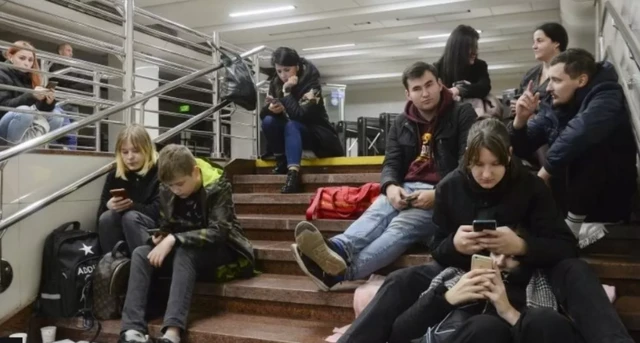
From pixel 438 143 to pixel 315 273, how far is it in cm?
86

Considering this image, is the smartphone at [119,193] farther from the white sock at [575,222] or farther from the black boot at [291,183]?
the white sock at [575,222]

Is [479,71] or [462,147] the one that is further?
[479,71]

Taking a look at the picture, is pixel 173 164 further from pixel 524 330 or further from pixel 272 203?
pixel 524 330

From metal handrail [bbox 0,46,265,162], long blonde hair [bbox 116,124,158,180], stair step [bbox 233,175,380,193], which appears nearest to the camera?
metal handrail [bbox 0,46,265,162]

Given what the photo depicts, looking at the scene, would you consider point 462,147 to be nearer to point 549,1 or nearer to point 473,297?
point 473,297

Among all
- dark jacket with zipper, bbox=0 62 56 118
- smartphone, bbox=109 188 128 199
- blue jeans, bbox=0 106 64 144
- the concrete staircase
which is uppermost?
dark jacket with zipper, bbox=0 62 56 118

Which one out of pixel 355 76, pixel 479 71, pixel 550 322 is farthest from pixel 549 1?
pixel 550 322

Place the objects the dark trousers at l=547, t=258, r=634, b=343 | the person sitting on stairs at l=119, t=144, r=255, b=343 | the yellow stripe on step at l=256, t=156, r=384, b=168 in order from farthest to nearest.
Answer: the yellow stripe on step at l=256, t=156, r=384, b=168 < the person sitting on stairs at l=119, t=144, r=255, b=343 < the dark trousers at l=547, t=258, r=634, b=343

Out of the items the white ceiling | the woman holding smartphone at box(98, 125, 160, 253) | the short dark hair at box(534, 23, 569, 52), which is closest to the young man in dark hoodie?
the short dark hair at box(534, 23, 569, 52)

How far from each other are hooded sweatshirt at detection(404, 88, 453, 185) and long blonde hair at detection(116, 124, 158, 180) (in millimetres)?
1369

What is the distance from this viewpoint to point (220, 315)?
8.88 ft

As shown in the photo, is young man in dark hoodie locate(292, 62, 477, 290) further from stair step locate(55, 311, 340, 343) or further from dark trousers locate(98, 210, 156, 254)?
dark trousers locate(98, 210, 156, 254)

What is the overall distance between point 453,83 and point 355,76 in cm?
915

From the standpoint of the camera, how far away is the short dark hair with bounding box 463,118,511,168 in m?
1.91
